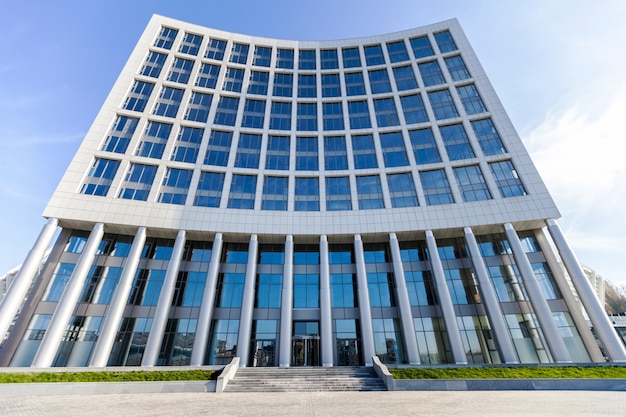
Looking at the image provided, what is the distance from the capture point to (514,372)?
20.9 metres

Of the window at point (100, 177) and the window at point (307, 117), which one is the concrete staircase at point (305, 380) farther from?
the window at point (307, 117)

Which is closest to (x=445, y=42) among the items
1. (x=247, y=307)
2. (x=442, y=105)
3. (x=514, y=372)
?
(x=442, y=105)

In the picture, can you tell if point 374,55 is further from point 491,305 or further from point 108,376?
point 108,376

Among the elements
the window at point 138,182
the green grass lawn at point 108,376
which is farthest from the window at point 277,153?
the green grass lawn at point 108,376

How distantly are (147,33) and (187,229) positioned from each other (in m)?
32.4

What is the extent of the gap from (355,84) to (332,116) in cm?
739

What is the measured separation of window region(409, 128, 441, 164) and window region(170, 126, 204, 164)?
92.6ft

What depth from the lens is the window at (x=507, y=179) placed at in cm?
3334

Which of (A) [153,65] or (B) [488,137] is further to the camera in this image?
(A) [153,65]

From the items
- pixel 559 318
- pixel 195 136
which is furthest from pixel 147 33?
pixel 559 318

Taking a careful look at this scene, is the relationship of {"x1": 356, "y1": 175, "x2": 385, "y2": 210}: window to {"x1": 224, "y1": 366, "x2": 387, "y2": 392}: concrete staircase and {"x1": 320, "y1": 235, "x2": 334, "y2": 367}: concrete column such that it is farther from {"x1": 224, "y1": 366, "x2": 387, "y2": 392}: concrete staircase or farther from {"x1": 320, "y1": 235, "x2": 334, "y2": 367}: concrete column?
{"x1": 224, "y1": 366, "x2": 387, "y2": 392}: concrete staircase

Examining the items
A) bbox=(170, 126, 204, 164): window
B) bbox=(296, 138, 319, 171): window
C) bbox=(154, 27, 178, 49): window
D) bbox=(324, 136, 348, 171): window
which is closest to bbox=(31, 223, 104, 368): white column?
bbox=(170, 126, 204, 164): window

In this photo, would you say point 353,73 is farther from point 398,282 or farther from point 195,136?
point 398,282

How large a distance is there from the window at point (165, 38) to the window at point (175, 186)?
72.7 feet
